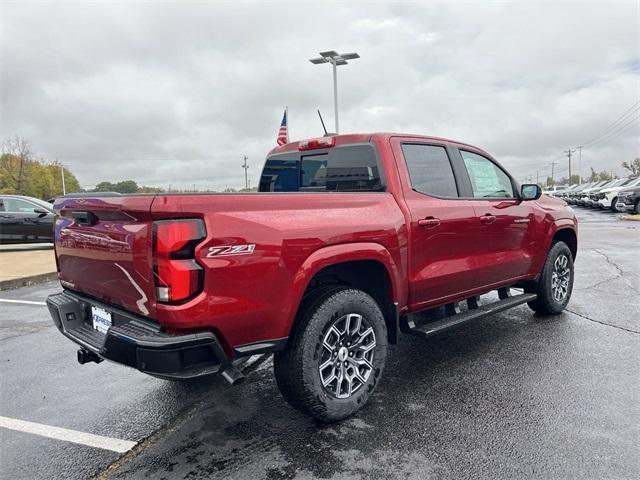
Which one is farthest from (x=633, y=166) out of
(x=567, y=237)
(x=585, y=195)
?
(x=567, y=237)

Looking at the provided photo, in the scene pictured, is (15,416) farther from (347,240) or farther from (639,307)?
(639,307)

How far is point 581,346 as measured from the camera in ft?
14.1

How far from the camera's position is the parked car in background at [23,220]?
12.2 m

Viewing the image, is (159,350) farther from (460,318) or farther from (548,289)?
(548,289)

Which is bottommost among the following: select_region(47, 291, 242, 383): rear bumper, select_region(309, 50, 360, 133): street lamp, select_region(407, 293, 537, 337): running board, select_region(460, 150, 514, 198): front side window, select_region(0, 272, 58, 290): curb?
select_region(0, 272, 58, 290): curb

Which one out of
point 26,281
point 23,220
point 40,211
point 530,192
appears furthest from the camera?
point 40,211

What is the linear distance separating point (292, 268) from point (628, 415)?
95.9 inches

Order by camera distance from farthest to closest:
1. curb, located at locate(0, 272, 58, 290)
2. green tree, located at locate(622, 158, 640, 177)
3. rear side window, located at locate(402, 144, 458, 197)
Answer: green tree, located at locate(622, 158, 640, 177) → curb, located at locate(0, 272, 58, 290) → rear side window, located at locate(402, 144, 458, 197)

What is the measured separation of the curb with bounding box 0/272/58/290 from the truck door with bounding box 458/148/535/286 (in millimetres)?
7877

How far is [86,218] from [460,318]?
116 inches

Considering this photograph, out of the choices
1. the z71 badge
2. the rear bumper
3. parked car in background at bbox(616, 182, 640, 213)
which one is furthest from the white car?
the rear bumper

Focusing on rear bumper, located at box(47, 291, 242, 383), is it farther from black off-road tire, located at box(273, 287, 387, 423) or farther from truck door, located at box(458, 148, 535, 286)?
truck door, located at box(458, 148, 535, 286)

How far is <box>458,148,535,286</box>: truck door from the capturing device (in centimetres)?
415

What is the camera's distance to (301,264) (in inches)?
107
